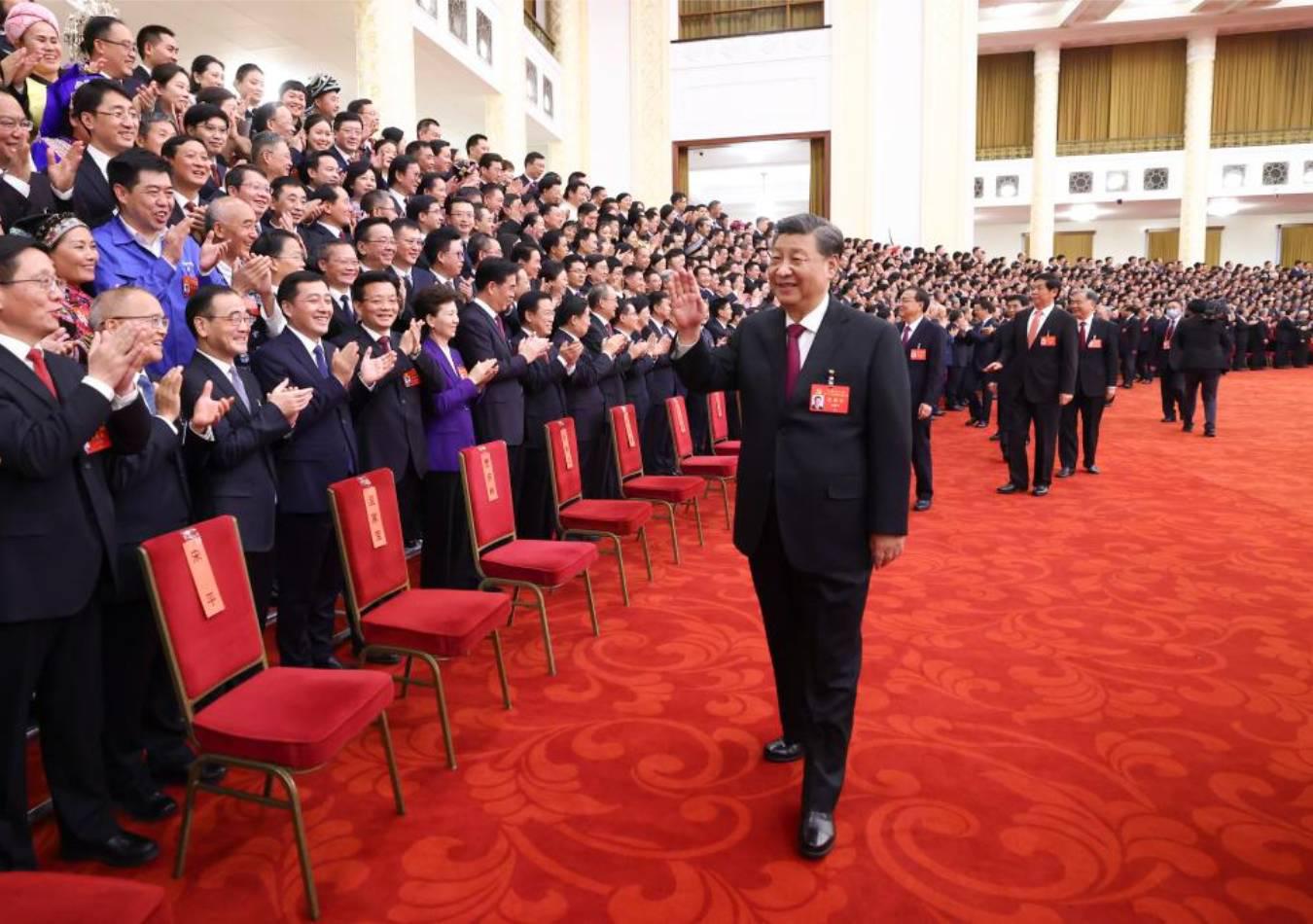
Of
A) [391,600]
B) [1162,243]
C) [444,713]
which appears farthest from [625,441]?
[1162,243]

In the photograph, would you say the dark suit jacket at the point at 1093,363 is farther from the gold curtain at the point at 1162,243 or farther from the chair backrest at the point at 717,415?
the gold curtain at the point at 1162,243

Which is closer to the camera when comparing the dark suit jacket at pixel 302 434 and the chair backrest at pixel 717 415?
the dark suit jacket at pixel 302 434

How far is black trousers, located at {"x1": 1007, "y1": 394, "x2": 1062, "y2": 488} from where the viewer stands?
20.2ft

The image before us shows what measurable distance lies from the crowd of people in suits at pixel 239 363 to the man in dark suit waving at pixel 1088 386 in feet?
0.12

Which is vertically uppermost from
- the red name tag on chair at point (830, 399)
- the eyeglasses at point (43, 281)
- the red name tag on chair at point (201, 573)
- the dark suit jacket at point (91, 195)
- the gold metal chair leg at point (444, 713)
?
the dark suit jacket at point (91, 195)

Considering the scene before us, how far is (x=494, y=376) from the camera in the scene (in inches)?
151

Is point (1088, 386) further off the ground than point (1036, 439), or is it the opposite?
point (1088, 386)

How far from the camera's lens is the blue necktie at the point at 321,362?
2.89 m

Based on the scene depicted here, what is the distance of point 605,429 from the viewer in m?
4.94

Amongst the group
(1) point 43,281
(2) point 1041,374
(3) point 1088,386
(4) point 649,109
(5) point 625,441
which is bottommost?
(5) point 625,441

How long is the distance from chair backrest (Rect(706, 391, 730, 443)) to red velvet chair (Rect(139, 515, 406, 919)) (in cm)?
382

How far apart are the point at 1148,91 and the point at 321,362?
24.7 meters

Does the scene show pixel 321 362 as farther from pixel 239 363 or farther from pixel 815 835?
pixel 815 835

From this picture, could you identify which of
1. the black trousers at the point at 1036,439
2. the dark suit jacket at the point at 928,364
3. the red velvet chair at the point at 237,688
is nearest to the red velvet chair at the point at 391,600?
the red velvet chair at the point at 237,688
